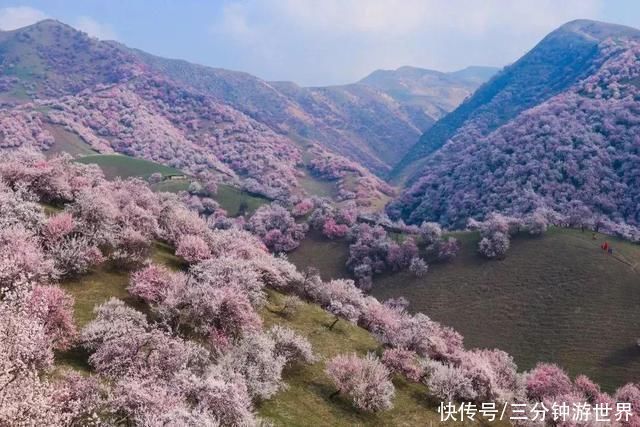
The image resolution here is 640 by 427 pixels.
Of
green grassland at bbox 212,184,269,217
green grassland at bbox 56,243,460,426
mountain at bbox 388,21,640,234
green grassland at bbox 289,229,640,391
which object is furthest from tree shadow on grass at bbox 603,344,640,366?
green grassland at bbox 212,184,269,217

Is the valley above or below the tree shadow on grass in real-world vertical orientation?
above

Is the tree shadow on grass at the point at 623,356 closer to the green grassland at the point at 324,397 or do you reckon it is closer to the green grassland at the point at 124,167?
the green grassland at the point at 324,397

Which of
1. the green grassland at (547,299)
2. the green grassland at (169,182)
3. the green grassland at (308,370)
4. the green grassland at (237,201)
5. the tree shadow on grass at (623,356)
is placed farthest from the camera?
the green grassland at (169,182)

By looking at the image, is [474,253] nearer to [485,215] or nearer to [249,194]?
[485,215]

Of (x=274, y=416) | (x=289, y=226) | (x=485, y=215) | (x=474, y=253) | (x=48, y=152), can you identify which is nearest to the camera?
(x=274, y=416)

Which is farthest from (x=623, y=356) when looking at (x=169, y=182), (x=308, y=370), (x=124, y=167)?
(x=124, y=167)

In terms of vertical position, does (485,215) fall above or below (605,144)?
below

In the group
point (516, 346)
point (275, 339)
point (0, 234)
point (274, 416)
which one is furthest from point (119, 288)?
point (516, 346)

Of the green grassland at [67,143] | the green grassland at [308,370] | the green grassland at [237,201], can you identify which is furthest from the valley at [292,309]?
the green grassland at [67,143]

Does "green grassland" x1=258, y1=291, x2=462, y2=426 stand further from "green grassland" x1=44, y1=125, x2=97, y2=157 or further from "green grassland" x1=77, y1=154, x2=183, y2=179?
"green grassland" x1=44, y1=125, x2=97, y2=157
